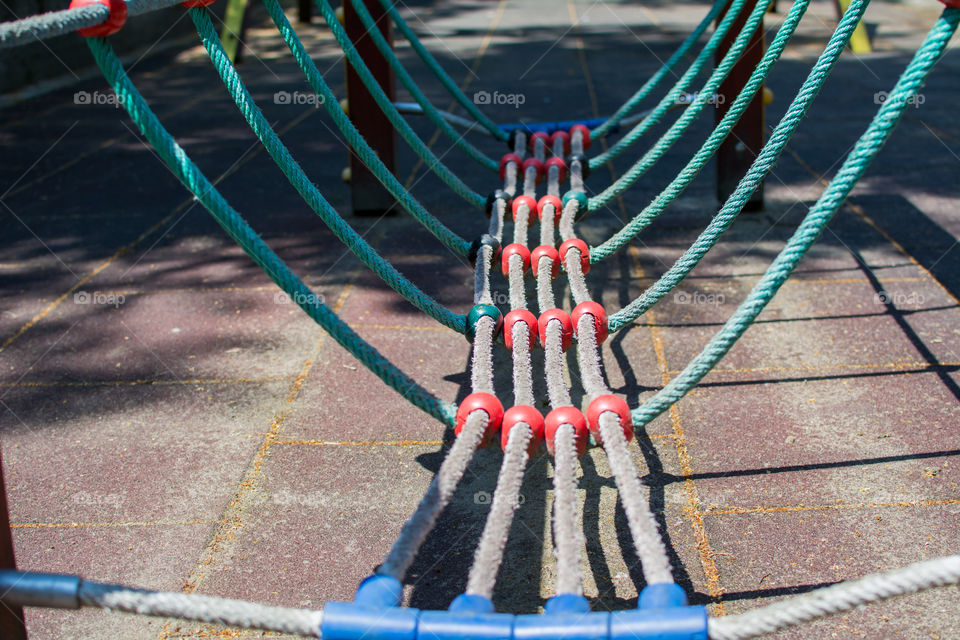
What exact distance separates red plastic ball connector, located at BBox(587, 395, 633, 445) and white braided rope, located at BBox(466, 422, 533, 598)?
12 centimetres

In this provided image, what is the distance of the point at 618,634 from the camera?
1086mm

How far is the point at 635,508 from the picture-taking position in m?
1.31

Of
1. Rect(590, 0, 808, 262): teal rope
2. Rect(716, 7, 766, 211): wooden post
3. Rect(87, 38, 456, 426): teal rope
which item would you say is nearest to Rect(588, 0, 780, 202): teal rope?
Rect(590, 0, 808, 262): teal rope

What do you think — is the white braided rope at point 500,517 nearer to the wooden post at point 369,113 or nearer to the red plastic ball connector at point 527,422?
the red plastic ball connector at point 527,422

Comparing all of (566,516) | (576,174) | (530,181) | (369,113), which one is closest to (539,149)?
(576,174)

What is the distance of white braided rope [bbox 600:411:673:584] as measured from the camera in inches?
47.8

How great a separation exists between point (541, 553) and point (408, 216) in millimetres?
2569

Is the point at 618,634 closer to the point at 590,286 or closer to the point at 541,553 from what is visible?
the point at 541,553

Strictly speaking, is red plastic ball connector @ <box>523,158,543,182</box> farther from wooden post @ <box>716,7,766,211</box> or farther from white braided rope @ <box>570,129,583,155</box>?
wooden post @ <box>716,7,766,211</box>

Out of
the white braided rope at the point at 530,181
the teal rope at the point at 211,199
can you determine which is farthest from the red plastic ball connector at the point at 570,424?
the white braided rope at the point at 530,181

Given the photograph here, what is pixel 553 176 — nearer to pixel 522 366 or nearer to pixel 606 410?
pixel 522 366

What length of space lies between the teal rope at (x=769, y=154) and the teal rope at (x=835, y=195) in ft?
0.93

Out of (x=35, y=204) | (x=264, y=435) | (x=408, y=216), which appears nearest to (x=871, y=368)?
(x=264, y=435)

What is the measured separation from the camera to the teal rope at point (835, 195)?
138 centimetres
